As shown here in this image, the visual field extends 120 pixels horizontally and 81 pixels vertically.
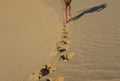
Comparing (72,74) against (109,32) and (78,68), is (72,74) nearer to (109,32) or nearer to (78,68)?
(78,68)

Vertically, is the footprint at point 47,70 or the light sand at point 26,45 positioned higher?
the light sand at point 26,45

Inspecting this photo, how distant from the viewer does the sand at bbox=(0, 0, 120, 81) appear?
222 inches

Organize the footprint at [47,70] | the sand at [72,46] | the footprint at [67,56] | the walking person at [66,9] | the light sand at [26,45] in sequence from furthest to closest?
the walking person at [66,9] < the light sand at [26,45] < the footprint at [67,56] < the footprint at [47,70] < the sand at [72,46]

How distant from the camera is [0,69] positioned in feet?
28.1

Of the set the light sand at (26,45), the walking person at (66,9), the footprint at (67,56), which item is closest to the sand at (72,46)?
the light sand at (26,45)

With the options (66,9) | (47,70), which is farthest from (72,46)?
(66,9)

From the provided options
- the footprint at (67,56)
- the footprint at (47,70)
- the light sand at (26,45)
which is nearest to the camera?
the footprint at (47,70)

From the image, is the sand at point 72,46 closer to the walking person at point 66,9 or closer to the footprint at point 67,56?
the footprint at point 67,56

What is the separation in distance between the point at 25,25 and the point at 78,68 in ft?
26.2

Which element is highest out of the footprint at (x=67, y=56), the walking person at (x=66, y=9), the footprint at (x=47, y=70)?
the walking person at (x=66, y=9)

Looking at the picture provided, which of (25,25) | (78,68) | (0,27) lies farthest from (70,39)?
(0,27)

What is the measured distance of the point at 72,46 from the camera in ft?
24.3

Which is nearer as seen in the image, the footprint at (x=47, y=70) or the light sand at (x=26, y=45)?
the footprint at (x=47, y=70)

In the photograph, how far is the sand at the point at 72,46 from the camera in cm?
564
